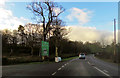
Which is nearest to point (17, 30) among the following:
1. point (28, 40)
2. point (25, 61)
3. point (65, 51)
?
point (28, 40)

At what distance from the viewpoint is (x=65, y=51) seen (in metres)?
85.0

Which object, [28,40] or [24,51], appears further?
[24,51]

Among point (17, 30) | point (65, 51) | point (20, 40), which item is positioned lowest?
point (65, 51)

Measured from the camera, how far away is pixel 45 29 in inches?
1355

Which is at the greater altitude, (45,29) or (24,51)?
(45,29)

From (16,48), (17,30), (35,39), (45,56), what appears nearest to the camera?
(45,56)

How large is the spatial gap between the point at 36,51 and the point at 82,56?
37.2m

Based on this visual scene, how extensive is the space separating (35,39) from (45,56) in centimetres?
2633

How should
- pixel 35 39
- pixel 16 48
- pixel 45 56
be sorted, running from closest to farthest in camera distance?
pixel 45 56, pixel 35 39, pixel 16 48

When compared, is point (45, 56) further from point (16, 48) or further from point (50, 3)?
point (16, 48)

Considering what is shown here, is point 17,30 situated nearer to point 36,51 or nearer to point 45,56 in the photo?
point 36,51

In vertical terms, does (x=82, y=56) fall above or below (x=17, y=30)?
below

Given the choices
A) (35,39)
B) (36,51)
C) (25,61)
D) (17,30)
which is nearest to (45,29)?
(25,61)

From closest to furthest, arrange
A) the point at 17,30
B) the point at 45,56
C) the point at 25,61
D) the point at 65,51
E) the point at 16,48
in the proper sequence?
the point at 25,61, the point at 45,56, the point at 17,30, the point at 16,48, the point at 65,51
